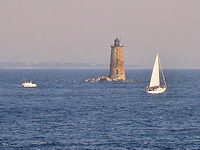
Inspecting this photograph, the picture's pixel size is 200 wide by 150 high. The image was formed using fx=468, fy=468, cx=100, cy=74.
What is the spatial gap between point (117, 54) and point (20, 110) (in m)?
72.0

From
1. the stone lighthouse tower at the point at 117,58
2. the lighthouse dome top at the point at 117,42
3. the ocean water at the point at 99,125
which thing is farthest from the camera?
the lighthouse dome top at the point at 117,42

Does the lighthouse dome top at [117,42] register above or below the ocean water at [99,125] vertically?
above

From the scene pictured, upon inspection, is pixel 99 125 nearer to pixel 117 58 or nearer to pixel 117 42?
pixel 117 58

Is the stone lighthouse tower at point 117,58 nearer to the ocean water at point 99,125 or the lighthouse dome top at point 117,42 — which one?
the lighthouse dome top at point 117,42

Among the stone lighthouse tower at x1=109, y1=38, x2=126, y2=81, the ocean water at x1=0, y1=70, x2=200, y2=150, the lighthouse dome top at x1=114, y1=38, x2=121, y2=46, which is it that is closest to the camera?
the ocean water at x1=0, y1=70, x2=200, y2=150

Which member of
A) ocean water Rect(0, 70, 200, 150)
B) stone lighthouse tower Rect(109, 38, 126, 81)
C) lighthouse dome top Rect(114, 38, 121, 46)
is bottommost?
ocean water Rect(0, 70, 200, 150)

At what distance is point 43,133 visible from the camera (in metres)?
46.5

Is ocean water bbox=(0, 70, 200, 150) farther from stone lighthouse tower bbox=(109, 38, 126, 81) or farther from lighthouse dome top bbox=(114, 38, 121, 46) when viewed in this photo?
lighthouse dome top bbox=(114, 38, 121, 46)

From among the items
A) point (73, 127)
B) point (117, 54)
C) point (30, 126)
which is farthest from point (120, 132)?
point (117, 54)

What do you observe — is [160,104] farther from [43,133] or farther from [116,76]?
[116,76]

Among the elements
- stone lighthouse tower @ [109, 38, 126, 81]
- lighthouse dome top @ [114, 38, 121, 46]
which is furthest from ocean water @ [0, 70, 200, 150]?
lighthouse dome top @ [114, 38, 121, 46]

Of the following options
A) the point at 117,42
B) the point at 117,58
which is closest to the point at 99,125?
the point at 117,58

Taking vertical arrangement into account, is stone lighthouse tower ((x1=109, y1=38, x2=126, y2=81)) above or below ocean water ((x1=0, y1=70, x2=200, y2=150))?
above

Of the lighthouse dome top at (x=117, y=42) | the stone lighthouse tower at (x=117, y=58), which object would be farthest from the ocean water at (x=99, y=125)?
the lighthouse dome top at (x=117, y=42)
